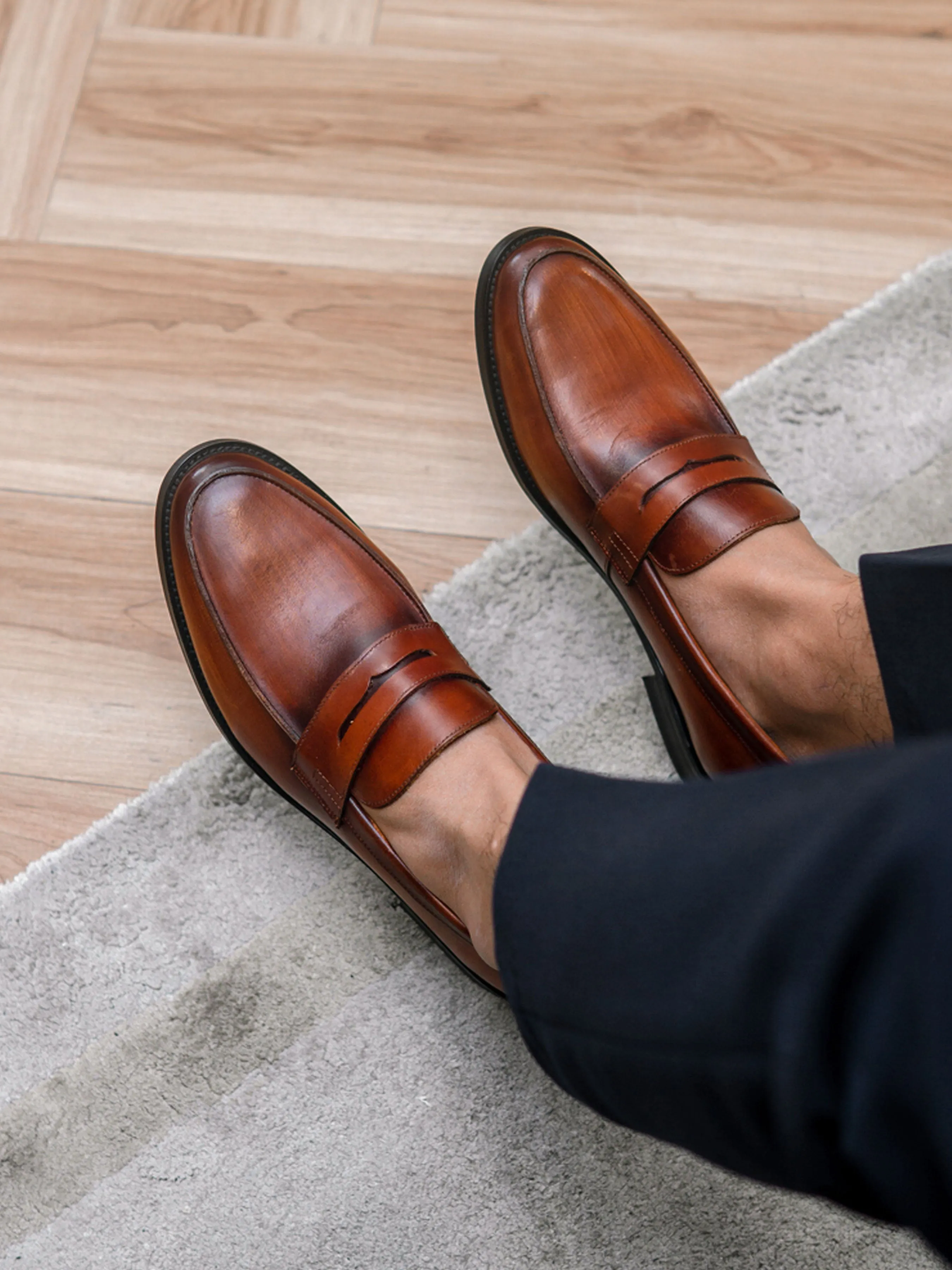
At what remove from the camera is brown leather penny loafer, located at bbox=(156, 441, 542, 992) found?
683 millimetres

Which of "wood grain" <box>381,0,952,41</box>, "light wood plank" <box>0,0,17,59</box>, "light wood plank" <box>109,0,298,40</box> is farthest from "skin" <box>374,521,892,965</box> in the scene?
"light wood plank" <box>0,0,17,59</box>

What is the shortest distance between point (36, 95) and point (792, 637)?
2.57ft

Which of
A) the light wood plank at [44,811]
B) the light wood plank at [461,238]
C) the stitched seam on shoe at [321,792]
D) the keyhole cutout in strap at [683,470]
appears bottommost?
the light wood plank at [44,811]

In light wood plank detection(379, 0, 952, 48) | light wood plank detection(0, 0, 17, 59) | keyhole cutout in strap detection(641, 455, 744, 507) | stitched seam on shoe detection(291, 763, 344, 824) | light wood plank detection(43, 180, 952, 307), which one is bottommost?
stitched seam on shoe detection(291, 763, 344, 824)

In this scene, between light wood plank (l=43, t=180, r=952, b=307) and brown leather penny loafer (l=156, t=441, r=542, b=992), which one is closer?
brown leather penny loafer (l=156, t=441, r=542, b=992)

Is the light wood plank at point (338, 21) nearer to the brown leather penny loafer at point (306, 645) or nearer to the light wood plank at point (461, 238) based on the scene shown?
the light wood plank at point (461, 238)

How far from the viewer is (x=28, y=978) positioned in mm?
720

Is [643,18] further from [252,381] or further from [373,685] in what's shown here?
[373,685]

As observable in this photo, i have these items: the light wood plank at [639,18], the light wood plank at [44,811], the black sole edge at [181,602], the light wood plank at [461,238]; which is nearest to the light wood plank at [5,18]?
the light wood plank at [461,238]

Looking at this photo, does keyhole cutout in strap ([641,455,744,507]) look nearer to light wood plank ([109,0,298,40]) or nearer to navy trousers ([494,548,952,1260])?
navy trousers ([494,548,952,1260])

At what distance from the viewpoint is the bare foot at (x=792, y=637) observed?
624 millimetres

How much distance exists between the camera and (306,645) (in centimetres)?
73

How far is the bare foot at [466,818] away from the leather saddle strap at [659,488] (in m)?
0.15

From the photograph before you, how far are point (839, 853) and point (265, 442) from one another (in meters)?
0.59
